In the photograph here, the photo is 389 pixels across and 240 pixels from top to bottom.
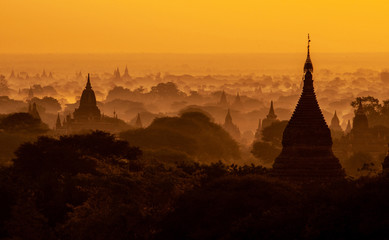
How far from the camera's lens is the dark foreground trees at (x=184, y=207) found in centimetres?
5206

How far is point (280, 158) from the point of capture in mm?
81062

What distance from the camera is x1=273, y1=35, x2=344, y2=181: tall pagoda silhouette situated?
79438 mm

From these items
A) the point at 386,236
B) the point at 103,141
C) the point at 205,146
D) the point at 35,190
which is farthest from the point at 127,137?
the point at 386,236

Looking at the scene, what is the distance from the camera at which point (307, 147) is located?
80.6 m

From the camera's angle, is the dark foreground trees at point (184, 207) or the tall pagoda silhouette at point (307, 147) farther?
the tall pagoda silhouette at point (307, 147)

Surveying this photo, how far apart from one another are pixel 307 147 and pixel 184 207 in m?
23.4

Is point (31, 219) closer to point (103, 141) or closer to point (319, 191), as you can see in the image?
point (319, 191)

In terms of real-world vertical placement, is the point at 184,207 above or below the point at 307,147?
above

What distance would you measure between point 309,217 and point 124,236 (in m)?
7.95

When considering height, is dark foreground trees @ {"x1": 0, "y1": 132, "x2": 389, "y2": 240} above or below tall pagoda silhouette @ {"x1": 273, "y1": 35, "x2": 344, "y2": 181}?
above

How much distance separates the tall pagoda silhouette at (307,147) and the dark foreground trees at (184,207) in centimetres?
875

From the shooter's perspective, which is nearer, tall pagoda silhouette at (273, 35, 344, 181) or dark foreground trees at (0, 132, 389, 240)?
dark foreground trees at (0, 132, 389, 240)

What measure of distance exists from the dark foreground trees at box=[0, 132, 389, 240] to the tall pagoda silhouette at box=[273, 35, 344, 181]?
8.75m

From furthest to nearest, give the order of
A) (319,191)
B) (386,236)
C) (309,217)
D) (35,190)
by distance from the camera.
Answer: (35,190)
(319,191)
(309,217)
(386,236)
